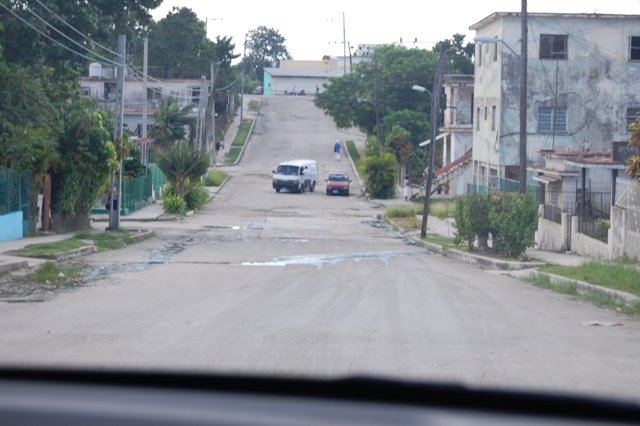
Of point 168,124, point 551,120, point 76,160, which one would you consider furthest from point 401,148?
point 76,160

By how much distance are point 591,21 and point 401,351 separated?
40.2 metres

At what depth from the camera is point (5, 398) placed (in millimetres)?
3643

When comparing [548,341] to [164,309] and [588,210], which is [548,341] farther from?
[588,210]

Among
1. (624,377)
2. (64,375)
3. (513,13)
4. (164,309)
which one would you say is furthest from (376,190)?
(64,375)

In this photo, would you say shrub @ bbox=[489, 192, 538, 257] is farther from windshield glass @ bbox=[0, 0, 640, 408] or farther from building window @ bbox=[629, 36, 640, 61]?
building window @ bbox=[629, 36, 640, 61]

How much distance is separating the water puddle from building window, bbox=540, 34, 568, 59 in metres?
20.0

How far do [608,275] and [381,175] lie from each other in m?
42.6

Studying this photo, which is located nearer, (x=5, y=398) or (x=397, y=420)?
(x=397, y=420)

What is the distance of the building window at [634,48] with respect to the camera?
159 feet

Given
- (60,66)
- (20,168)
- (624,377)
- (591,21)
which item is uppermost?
(591,21)

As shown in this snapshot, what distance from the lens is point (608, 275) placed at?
63.6ft

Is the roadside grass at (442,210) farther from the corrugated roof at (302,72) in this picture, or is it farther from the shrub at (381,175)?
the corrugated roof at (302,72)

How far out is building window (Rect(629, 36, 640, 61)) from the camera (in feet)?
159

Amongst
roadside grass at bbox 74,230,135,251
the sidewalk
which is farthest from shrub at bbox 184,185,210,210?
the sidewalk
